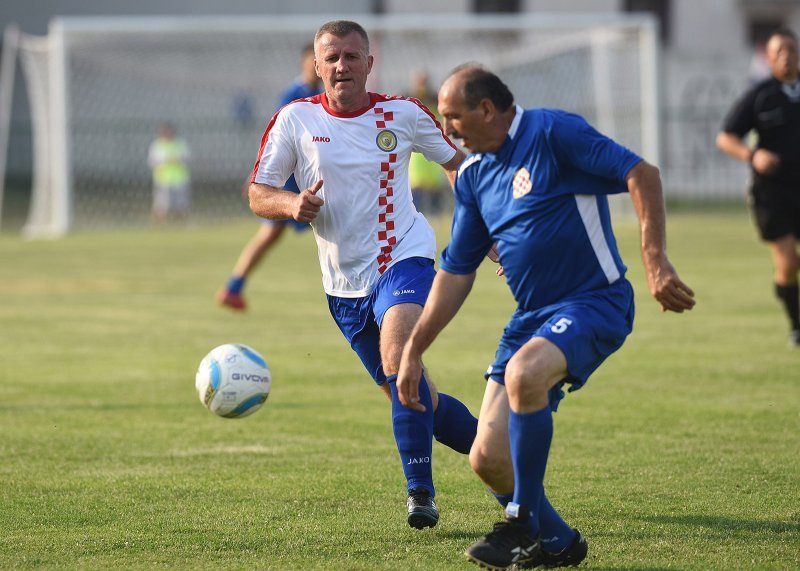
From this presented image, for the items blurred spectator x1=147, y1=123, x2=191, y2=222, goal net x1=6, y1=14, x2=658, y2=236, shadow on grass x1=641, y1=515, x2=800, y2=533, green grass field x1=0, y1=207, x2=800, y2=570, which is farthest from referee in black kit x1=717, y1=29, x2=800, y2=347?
blurred spectator x1=147, y1=123, x2=191, y2=222

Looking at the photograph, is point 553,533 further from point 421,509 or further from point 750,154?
point 750,154

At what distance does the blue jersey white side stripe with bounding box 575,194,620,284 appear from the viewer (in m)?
4.89

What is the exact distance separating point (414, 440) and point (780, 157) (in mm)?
6253

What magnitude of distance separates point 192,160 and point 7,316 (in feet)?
77.7

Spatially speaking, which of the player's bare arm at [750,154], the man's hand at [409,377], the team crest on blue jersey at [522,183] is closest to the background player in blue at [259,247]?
the player's bare arm at [750,154]

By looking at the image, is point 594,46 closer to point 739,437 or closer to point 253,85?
point 253,85

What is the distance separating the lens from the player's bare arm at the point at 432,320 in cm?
495

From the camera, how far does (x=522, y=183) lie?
4871mm

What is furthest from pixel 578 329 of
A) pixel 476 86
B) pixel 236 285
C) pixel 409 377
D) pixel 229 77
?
pixel 229 77

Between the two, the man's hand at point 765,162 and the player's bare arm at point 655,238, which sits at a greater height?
the player's bare arm at point 655,238

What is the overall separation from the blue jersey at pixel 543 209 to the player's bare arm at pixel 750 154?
581cm

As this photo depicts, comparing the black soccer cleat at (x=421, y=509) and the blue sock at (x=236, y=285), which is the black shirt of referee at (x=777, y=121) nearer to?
the blue sock at (x=236, y=285)

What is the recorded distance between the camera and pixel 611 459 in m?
6.86

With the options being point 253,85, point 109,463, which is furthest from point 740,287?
point 253,85
